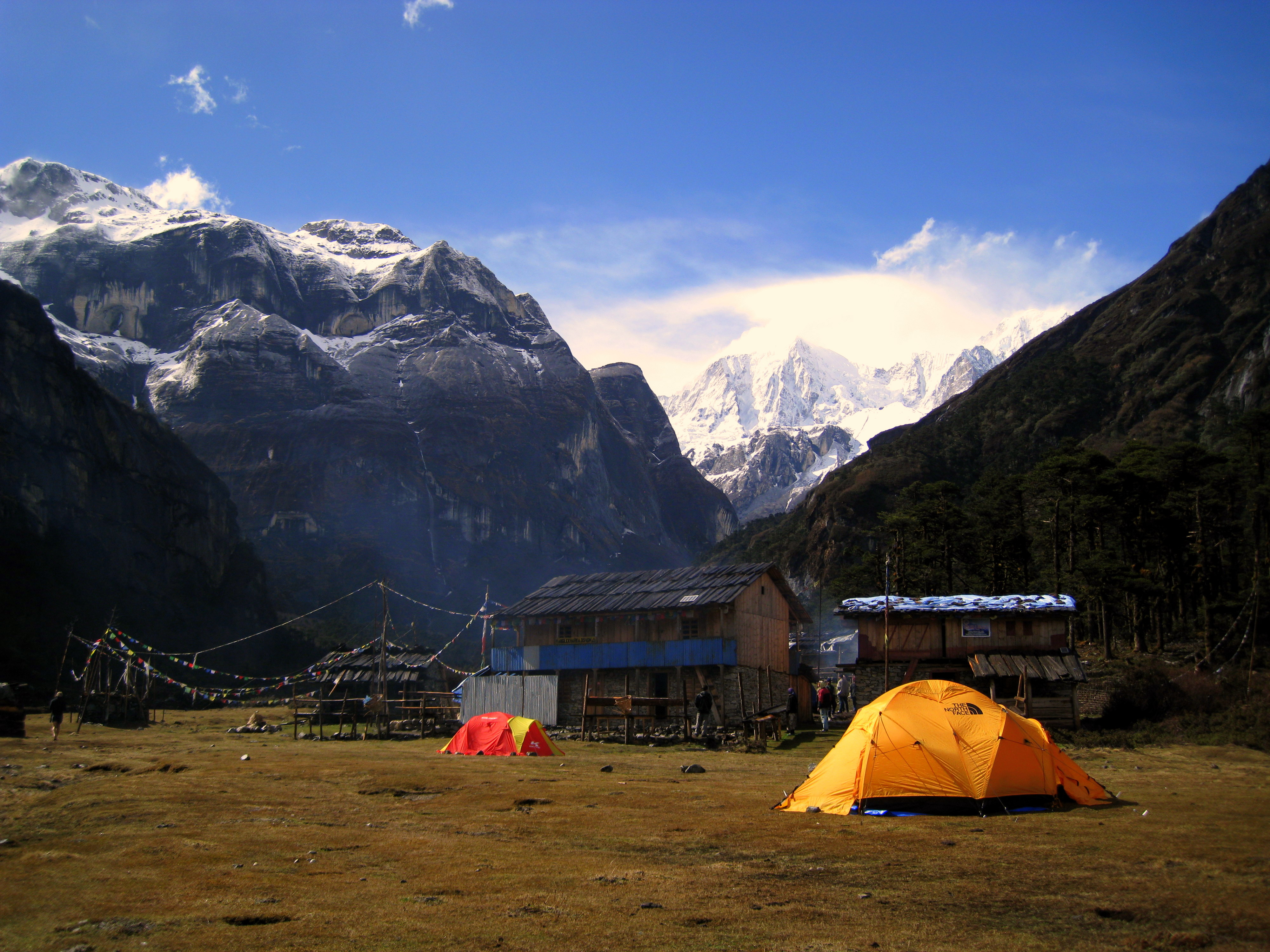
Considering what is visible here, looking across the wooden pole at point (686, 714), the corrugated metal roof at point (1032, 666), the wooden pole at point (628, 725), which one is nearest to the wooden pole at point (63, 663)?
the wooden pole at point (628, 725)

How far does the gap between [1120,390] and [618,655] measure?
93.0 meters

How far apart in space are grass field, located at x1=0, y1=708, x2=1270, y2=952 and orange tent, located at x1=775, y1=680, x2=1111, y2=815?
0.53 metres

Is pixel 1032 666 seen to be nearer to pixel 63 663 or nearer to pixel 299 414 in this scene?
pixel 63 663

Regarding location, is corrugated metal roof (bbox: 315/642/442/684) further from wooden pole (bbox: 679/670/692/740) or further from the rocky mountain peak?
the rocky mountain peak

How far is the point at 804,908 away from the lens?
893cm

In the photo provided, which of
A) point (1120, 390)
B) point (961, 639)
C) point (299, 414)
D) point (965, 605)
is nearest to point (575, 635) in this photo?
point (961, 639)

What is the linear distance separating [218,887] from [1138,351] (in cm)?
12747

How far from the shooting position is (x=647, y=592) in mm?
43688

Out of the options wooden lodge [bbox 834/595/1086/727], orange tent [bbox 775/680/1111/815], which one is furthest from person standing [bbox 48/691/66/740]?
wooden lodge [bbox 834/595/1086/727]

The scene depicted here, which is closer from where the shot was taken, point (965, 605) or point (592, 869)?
point (592, 869)

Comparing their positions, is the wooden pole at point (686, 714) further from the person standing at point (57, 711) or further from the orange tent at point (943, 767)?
the person standing at point (57, 711)

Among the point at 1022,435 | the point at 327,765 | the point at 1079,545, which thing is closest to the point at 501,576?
the point at 1022,435

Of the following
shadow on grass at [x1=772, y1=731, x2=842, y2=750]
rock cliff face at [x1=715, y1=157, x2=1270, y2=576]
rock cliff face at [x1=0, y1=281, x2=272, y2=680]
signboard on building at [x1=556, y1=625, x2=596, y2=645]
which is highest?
rock cliff face at [x1=715, y1=157, x2=1270, y2=576]

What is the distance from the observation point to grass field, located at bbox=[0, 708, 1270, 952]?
317 inches
